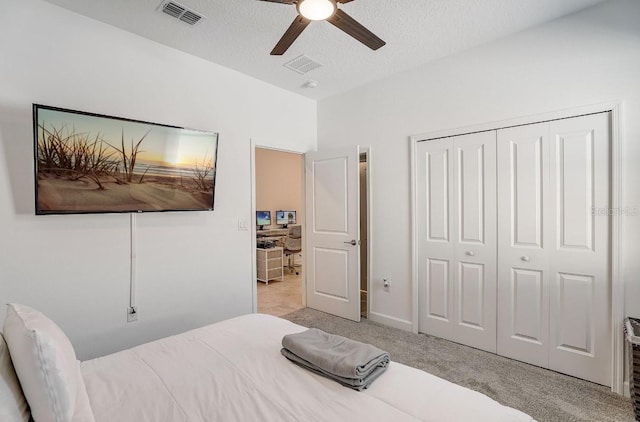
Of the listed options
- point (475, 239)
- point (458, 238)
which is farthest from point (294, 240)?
point (475, 239)

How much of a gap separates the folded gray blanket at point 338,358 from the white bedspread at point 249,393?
32mm

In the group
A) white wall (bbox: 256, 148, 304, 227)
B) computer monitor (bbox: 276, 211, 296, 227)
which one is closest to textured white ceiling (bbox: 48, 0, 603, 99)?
white wall (bbox: 256, 148, 304, 227)

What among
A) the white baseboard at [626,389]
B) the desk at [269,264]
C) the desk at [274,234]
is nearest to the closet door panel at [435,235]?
the white baseboard at [626,389]

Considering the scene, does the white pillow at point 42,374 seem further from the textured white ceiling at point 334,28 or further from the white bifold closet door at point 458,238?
the white bifold closet door at point 458,238

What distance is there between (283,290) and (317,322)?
1472 mm

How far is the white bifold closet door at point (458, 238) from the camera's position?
2842 mm

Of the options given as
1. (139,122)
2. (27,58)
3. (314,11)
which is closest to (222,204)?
(139,122)

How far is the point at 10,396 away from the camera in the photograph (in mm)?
931

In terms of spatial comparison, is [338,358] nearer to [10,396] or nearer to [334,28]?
[10,396]

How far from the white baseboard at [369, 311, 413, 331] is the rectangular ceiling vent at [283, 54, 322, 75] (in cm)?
285

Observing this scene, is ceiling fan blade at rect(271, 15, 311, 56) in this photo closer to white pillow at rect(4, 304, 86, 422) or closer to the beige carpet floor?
white pillow at rect(4, 304, 86, 422)

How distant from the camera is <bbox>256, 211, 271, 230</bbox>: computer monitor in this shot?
22.2ft

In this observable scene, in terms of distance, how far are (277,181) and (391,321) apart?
4771 millimetres

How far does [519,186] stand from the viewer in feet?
8.73
